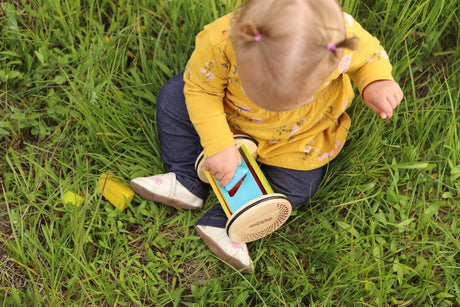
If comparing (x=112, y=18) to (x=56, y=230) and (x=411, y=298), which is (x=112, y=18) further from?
(x=411, y=298)

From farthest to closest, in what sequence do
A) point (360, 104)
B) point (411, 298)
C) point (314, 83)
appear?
point (360, 104) → point (411, 298) → point (314, 83)

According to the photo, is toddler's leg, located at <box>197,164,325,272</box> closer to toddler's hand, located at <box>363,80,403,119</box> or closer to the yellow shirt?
the yellow shirt

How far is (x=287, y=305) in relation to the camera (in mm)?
1403

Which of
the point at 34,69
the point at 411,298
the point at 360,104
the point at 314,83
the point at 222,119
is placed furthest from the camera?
the point at 34,69

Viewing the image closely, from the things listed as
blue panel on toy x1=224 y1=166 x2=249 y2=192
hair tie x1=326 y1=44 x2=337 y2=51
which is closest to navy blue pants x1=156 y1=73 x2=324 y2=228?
blue panel on toy x1=224 y1=166 x2=249 y2=192

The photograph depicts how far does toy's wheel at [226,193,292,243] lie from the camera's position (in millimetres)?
1278

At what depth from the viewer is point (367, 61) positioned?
128cm

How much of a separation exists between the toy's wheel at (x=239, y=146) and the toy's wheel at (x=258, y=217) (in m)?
0.21

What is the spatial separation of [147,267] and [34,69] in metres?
0.96

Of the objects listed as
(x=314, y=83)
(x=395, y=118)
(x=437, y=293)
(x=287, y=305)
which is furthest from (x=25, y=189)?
(x=437, y=293)

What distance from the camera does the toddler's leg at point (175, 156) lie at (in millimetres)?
1515

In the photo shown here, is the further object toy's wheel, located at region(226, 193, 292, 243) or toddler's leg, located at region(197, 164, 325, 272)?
toddler's leg, located at region(197, 164, 325, 272)

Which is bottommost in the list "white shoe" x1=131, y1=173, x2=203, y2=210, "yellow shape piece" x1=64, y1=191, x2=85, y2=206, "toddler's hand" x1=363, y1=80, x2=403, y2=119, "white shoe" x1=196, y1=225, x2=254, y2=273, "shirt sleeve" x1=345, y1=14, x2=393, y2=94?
"white shoe" x1=196, y1=225, x2=254, y2=273

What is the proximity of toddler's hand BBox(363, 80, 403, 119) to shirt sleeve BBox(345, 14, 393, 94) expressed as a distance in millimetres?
23
